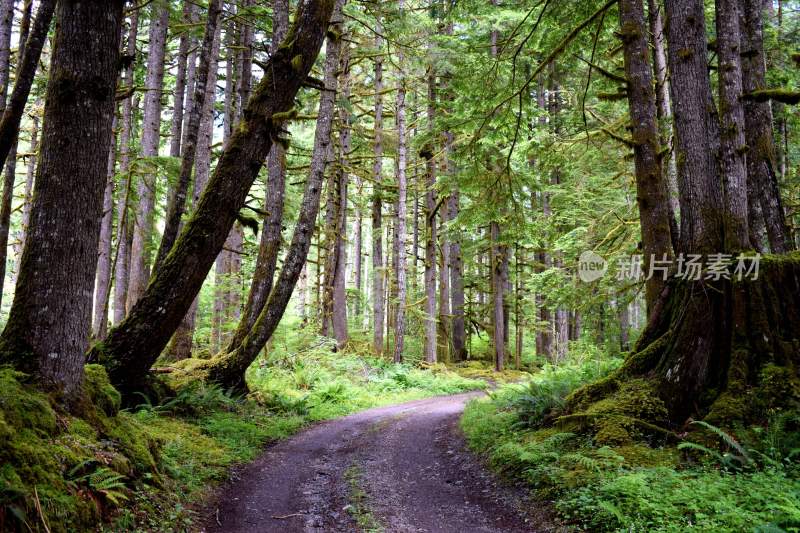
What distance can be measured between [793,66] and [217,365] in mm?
16681

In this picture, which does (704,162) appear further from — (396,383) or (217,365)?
(396,383)

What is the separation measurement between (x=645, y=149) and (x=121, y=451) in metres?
9.05

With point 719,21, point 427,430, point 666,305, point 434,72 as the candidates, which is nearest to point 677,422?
point 666,305

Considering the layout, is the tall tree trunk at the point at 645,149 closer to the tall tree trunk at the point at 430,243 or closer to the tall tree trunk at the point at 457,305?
the tall tree trunk at the point at 430,243

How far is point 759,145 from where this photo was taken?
9.24 meters

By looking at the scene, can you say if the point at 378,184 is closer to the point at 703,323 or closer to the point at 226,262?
the point at 226,262

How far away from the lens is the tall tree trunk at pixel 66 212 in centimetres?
491

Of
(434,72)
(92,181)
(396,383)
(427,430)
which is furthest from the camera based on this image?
(434,72)

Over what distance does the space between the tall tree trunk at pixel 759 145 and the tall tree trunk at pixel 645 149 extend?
1.34m

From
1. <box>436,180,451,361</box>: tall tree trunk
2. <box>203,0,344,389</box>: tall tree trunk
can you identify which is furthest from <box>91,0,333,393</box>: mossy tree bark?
<box>436,180,451,361</box>: tall tree trunk

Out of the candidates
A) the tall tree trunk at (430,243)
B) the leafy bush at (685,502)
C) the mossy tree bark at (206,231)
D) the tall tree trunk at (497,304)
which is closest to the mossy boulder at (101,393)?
the mossy tree bark at (206,231)

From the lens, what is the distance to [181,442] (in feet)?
23.5

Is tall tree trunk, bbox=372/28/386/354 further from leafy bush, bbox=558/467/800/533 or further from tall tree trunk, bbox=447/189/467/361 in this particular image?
leafy bush, bbox=558/467/800/533

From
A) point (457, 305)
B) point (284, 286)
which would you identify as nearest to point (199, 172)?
point (284, 286)
